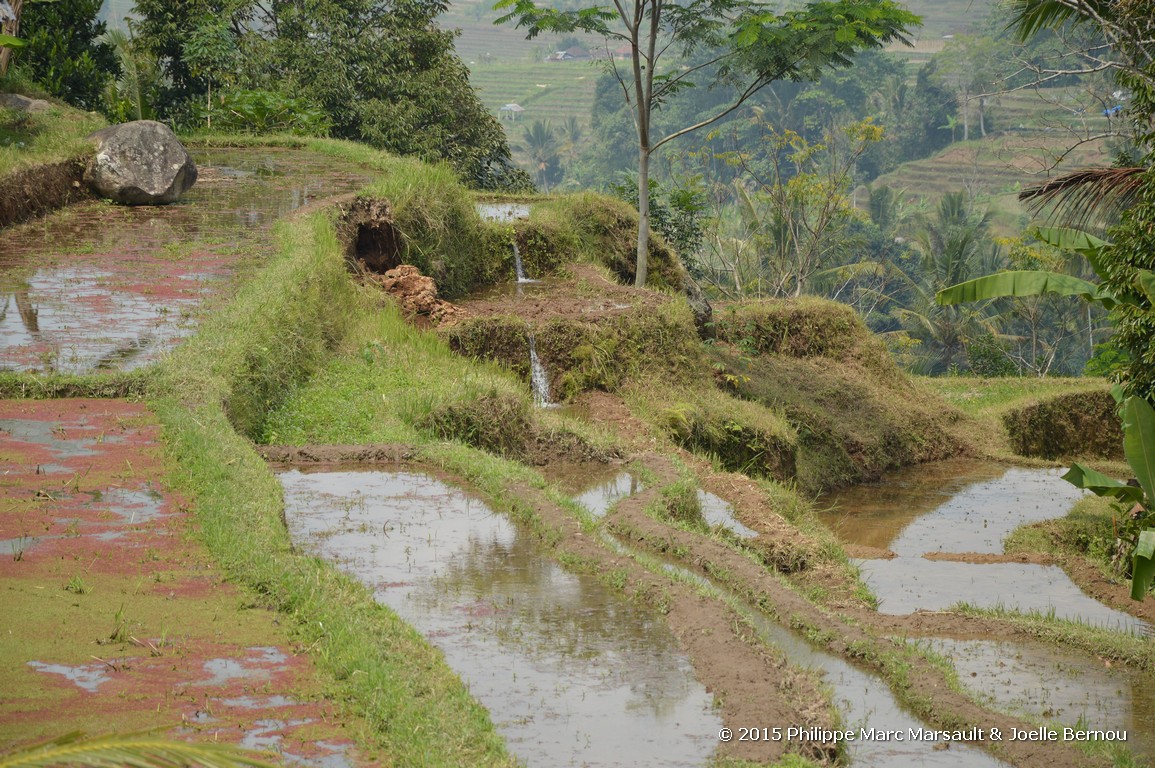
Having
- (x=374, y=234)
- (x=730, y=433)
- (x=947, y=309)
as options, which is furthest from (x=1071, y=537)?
(x=947, y=309)

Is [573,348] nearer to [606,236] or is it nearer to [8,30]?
[606,236]

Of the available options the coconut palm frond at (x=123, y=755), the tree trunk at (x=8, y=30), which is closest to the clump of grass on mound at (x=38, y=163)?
the tree trunk at (x=8, y=30)

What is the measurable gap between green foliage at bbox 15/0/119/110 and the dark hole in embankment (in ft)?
25.0

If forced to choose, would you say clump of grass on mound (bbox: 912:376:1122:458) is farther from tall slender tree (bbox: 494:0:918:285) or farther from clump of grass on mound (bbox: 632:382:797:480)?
tall slender tree (bbox: 494:0:918:285)

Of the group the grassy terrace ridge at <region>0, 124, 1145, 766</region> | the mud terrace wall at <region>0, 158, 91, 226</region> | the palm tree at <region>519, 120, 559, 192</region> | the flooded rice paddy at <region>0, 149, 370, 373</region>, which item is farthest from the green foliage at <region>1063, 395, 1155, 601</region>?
the palm tree at <region>519, 120, 559, 192</region>

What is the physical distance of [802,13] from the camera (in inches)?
537

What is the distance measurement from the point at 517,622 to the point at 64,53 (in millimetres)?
15937

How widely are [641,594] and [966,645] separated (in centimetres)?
210

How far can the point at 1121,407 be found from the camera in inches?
331

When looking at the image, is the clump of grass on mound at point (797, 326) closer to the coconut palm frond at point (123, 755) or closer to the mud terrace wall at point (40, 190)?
the mud terrace wall at point (40, 190)

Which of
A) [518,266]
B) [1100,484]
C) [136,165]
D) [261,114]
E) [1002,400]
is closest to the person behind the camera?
[1100,484]

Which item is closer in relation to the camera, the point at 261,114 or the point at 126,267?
the point at 126,267

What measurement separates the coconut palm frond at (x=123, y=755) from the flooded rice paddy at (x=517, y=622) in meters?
2.30

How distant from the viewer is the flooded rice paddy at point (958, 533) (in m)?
8.74
